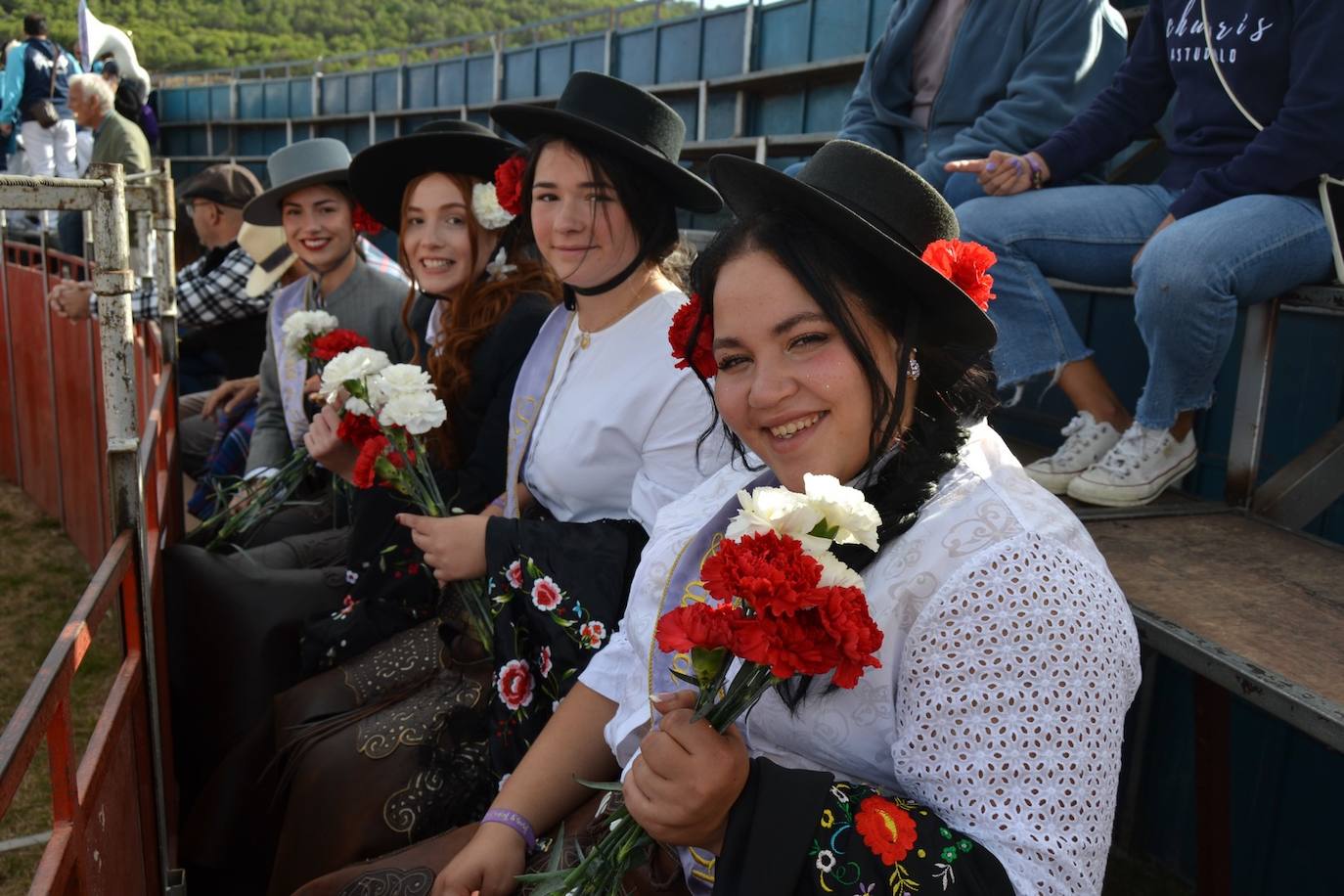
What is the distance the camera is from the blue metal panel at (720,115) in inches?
455

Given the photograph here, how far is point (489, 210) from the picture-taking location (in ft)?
11.2

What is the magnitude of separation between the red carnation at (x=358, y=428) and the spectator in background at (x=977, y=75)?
161 cm

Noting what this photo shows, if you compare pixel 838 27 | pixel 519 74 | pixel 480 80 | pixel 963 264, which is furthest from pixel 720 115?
pixel 963 264

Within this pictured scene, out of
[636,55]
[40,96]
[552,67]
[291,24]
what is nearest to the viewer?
[40,96]

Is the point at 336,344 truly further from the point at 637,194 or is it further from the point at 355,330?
the point at 637,194


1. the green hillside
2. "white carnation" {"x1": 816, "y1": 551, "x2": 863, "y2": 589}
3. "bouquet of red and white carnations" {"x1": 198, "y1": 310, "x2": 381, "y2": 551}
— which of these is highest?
the green hillside

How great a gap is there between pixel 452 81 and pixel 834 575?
1920cm

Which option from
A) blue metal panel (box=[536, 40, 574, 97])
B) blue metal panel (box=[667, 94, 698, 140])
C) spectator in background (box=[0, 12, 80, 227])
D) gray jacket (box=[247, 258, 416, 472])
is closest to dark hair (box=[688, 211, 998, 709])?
gray jacket (box=[247, 258, 416, 472])

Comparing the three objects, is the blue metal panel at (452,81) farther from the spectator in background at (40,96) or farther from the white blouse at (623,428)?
the white blouse at (623,428)

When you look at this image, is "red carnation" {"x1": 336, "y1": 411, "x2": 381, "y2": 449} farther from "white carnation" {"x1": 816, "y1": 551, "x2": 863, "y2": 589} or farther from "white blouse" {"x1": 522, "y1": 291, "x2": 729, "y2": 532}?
"white carnation" {"x1": 816, "y1": 551, "x2": 863, "y2": 589}

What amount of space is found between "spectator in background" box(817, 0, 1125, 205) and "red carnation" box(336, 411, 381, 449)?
63.4 inches

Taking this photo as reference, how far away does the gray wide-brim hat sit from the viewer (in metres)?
4.48

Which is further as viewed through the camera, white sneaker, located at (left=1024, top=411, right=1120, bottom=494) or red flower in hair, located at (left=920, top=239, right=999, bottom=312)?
white sneaker, located at (left=1024, top=411, right=1120, bottom=494)

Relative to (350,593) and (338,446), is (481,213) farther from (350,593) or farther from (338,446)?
(350,593)
